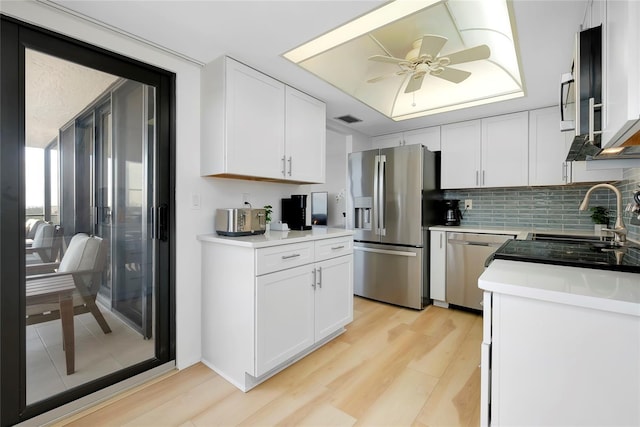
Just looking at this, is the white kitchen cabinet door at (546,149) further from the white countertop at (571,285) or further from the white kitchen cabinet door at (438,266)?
the white countertop at (571,285)

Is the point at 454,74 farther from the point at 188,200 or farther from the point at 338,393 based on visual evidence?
the point at 338,393

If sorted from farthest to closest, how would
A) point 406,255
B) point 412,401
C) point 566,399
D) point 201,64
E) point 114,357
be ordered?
point 406,255 → point 201,64 → point 114,357 → point 412,401 → point 566,399

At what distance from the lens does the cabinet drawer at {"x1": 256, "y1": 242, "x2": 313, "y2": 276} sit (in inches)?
72.8

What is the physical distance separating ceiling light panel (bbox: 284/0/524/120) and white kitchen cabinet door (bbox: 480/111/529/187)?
483mm

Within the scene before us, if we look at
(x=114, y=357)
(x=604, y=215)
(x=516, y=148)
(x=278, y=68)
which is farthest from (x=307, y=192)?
(x=604, y=215)

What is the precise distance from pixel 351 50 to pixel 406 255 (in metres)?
2.17

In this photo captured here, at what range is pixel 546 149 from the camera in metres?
3.03

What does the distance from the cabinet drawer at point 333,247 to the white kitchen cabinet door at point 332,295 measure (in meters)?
0.04

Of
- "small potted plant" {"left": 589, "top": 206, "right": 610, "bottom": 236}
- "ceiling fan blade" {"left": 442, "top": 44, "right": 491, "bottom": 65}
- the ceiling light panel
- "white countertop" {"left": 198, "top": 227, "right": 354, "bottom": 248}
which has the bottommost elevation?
"white countertop" {"left": 198, "top": 227, "right": 354, "bottom": 248}

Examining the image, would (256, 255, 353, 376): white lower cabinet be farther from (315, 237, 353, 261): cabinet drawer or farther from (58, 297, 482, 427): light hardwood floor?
(58, 297, 482, 427): light hardwood floor

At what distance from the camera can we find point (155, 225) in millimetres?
2023

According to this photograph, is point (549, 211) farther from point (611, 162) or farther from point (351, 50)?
point (351, 50)

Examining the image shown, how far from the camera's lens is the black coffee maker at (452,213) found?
12.0ft

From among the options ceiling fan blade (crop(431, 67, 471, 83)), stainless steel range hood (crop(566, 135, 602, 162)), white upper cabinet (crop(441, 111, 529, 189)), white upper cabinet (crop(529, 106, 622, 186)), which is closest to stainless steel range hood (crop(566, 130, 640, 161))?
stainless steel range hood (crop(566, 135, 602, 162))
